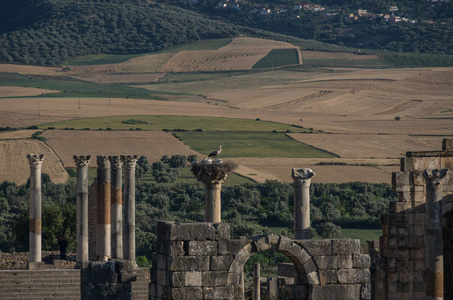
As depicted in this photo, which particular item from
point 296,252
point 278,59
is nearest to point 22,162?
point 296,252

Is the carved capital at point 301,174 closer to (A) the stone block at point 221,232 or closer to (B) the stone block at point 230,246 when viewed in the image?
(B) the stone block at point 230,246

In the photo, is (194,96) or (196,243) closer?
(196,243)

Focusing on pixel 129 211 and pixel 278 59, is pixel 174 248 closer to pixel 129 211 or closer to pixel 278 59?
pixel 129 211

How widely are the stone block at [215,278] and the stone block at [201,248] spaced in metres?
0.41

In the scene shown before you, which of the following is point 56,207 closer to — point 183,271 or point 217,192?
point 217,192

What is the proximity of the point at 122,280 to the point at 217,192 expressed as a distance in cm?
446

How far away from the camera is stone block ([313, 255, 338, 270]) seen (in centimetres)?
2393

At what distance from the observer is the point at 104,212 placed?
41531 millimetres

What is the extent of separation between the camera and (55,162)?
91938mm

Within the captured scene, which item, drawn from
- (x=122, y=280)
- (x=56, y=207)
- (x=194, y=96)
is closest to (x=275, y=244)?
(x=122, y=280)

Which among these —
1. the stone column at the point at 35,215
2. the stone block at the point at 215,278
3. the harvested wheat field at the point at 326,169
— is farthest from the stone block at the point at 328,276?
the harvested wheat field at the point at 326,169

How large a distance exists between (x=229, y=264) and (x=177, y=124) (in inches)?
3782

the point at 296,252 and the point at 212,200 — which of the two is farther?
the point at 212,200

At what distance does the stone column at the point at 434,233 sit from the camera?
2716cm
